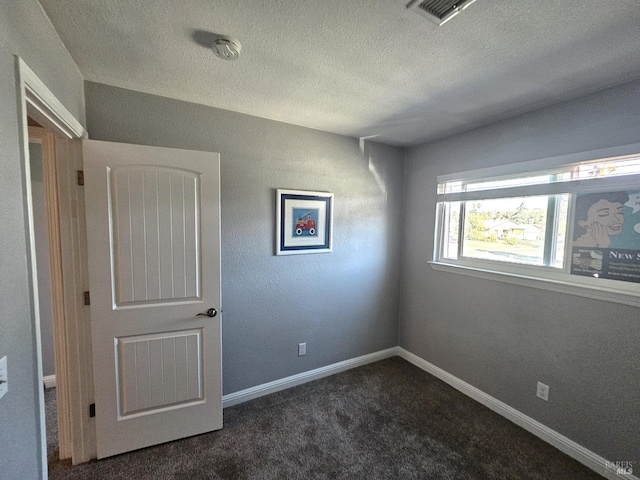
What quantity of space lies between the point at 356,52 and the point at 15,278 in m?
1.72

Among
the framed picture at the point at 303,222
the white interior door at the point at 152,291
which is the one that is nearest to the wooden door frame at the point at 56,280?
the white interior door at the point at 152,291

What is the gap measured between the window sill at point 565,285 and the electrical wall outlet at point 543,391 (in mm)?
712

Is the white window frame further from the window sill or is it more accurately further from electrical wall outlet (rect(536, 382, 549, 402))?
electrical wall outlet (rect(536, 382, 549, 402))

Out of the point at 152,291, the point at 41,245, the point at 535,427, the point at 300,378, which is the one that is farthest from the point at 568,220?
the point at 41,245

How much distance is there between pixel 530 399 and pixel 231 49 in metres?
3.06

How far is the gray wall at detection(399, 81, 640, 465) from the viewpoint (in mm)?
1645

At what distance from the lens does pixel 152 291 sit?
179cm

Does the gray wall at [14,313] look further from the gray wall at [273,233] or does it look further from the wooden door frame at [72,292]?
the gray wall at [273,233]

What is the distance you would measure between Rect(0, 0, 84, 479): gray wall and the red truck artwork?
1730 millimetres

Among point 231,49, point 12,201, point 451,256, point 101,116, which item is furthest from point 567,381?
point 101,116

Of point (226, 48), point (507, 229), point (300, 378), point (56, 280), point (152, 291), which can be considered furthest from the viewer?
point (300, 378)

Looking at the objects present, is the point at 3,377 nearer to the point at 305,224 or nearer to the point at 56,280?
the point at 56,280

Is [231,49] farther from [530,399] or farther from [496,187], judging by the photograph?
[530,399]

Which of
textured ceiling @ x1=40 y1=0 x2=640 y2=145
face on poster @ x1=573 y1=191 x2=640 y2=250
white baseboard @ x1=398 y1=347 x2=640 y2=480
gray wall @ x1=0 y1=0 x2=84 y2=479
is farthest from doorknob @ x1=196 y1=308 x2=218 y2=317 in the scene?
face on poster @ x1=573 y1=191 x2=640 y2=250
